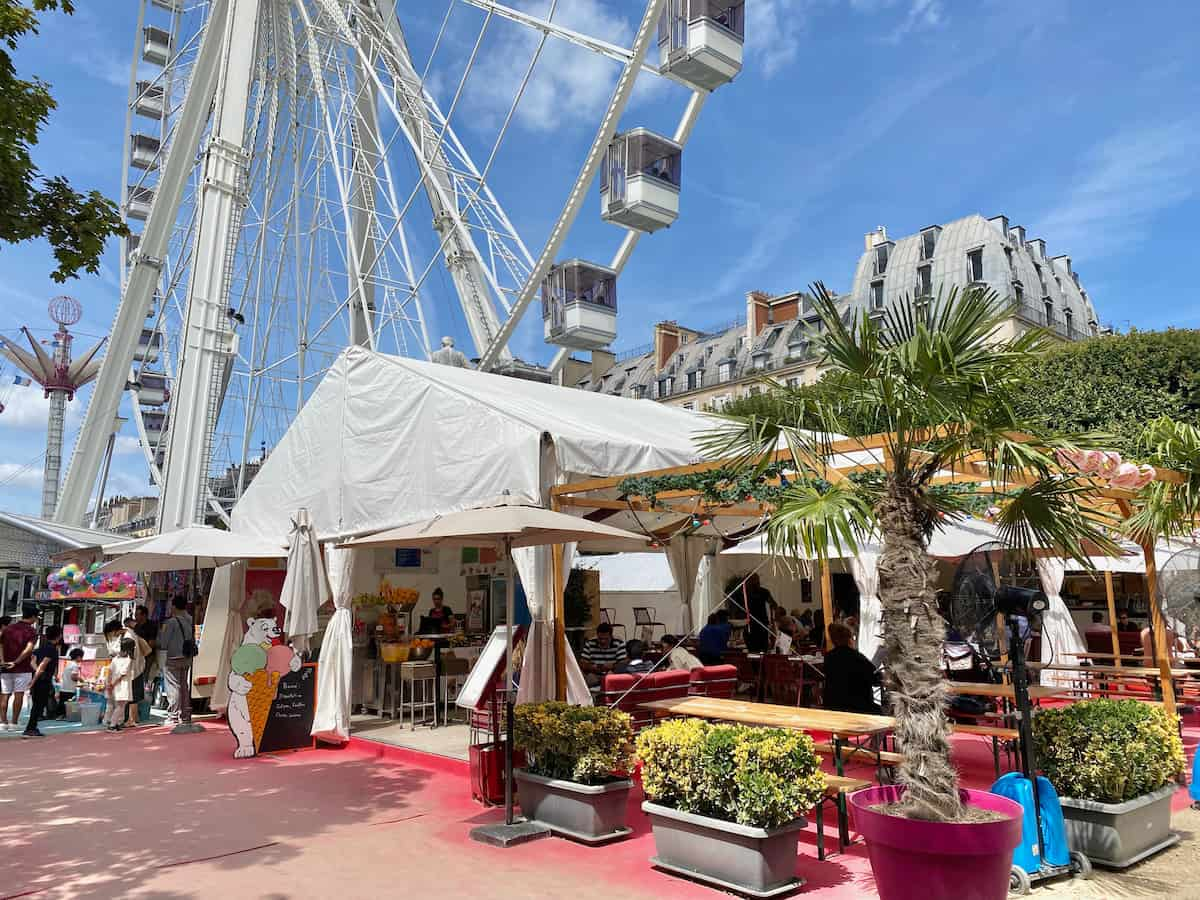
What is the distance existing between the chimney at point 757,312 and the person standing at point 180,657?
42583 millimetres

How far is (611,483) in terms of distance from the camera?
749 cm

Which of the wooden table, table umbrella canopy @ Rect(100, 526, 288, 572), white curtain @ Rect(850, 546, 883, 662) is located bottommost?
the wooden table

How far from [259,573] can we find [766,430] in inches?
386

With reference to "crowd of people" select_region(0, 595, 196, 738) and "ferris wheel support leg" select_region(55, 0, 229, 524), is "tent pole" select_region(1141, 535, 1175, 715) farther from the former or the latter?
"ferris wheel support leg" select_region(55, 0, 229, 524)

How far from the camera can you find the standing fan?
581 cm

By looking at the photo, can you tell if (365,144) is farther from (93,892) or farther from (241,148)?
(93,892)

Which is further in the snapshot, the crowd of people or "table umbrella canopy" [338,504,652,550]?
the crowd of people

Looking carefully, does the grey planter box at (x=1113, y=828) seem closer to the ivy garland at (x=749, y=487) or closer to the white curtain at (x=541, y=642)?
the ivy garland at (x=749, y=487)

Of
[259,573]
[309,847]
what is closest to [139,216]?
[259,573]

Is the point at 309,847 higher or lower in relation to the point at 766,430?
lower

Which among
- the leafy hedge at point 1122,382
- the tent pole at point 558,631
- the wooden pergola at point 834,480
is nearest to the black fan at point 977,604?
the wooden pergola at point 834,480

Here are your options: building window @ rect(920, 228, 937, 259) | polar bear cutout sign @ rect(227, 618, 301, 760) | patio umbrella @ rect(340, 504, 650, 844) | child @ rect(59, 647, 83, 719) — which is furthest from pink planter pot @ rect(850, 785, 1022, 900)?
building window @ rect(920, 228, 937, 259)

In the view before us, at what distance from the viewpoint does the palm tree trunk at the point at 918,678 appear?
3.65 metres

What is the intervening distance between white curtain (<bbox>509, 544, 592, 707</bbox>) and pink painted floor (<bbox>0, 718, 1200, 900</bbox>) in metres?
Answer: 0.98
